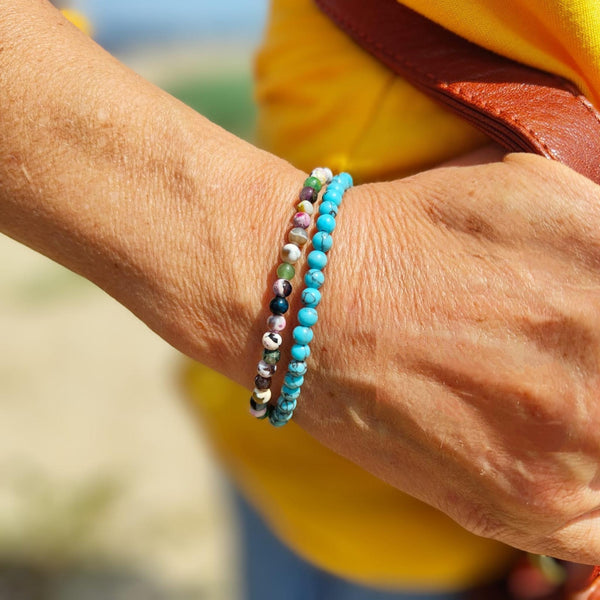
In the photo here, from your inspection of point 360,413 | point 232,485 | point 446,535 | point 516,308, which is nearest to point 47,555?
point 232,485

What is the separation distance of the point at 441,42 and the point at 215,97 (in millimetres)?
3951

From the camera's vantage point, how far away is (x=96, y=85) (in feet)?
2.39

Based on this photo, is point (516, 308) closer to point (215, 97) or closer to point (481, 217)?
point (481, 217)

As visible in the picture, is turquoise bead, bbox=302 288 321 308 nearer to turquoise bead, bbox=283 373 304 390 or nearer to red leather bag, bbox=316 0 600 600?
turquoise bead, bbox=283 373 304 390

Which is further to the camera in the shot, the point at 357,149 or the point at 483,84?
the point at 357,149

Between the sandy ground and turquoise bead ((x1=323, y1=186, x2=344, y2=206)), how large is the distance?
1.45m

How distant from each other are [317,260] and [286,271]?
0.03 m

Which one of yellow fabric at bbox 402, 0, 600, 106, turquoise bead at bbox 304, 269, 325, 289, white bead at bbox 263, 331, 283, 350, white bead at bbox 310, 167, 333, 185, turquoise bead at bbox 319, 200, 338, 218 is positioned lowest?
white bead at bbox 263, 331, 283, 350

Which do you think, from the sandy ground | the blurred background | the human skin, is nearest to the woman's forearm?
the human skin

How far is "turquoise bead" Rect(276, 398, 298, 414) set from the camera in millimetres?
728

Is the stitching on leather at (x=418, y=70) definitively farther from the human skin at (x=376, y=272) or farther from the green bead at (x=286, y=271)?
the green bead at (x=286, y=271)

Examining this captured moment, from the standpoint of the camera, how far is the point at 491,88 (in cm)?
74

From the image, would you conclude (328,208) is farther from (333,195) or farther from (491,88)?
(491,88)

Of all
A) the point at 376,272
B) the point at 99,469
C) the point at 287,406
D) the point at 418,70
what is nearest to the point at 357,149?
the point at 418,70
